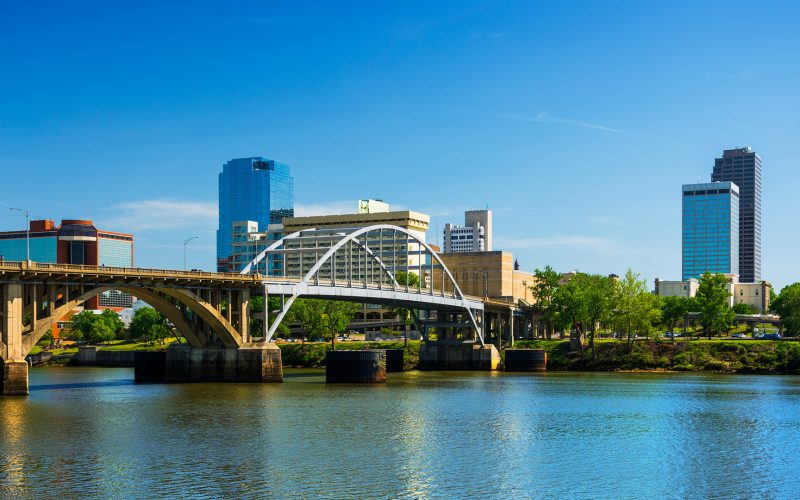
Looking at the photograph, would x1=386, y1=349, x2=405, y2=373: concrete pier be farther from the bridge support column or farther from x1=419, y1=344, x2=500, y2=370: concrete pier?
the bridge support column

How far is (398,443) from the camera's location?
5222 centimetres

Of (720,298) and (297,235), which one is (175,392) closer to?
(297,235)

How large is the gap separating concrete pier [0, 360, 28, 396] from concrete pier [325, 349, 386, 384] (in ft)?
104

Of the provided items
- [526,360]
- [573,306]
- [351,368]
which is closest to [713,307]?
[573,306]

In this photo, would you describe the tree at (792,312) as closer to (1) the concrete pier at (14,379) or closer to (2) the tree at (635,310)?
(2) the tree at (635,310)

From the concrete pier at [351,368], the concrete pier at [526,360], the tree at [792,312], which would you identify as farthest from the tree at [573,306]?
the concrete pier at [351,368]

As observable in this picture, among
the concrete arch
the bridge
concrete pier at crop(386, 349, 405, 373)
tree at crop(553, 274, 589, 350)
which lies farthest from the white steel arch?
tree at crop(553, 274, 589, 350)

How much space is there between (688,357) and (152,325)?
320 feet

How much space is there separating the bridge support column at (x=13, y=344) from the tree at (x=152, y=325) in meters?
100

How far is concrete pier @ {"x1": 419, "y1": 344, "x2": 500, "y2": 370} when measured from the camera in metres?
137

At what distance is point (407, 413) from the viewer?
6775 centimetres

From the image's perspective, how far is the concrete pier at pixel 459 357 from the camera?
137 meters

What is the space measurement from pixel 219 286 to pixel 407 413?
3259 centimetres

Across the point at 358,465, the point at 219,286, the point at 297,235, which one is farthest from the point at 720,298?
the point at 358,465
